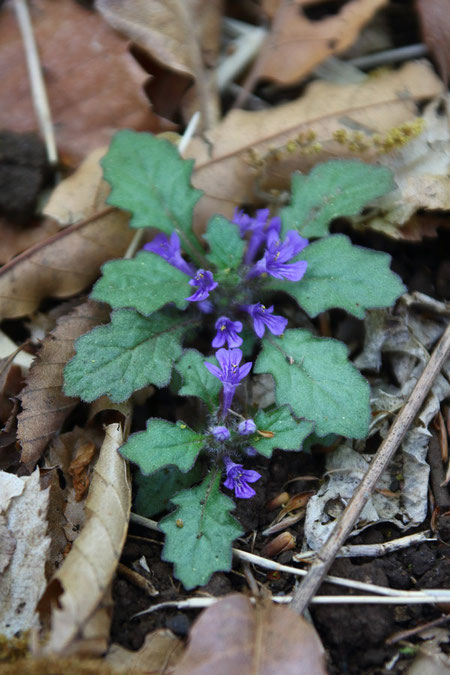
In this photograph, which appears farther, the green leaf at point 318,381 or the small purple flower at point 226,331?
the small purple flower at point 226,331

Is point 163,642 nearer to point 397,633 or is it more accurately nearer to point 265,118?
point 397,633

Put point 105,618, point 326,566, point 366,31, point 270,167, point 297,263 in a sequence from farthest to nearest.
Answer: point 366,31 → point 270,167 → point 297,263 → point 326,566 → point 105,618

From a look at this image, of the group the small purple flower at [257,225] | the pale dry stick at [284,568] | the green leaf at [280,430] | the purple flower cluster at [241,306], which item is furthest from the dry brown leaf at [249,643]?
the small purple flower at [257,225]

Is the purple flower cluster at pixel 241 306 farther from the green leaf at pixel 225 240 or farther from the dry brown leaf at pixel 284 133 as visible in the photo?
the dry brown leaf at pixel 284 133

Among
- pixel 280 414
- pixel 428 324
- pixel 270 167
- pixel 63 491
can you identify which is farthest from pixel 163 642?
pixel 270 167

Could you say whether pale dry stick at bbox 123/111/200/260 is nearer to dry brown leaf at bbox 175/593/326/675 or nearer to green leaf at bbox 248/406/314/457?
green leaf at bbox 248/406/314/457

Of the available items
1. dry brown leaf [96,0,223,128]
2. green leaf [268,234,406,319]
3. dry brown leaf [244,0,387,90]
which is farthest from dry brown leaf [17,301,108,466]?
dry brown leaf [244,0,387,90]

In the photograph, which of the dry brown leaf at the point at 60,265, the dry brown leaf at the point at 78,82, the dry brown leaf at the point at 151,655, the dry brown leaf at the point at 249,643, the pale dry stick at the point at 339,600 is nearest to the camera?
the dry brown leaf at the point at 249,643
